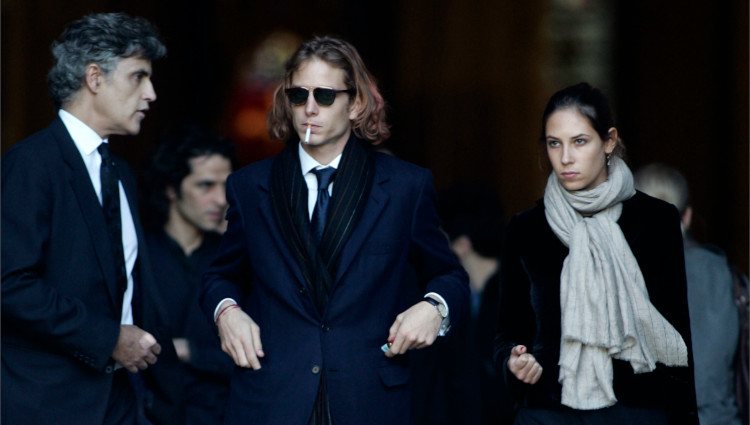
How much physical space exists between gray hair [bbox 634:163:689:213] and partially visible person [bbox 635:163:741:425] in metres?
0.26

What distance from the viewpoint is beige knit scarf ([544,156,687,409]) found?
5023 mm

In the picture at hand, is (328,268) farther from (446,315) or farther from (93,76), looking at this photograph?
(93,76)

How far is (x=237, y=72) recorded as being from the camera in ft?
36.2

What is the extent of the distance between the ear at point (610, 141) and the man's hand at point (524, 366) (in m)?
0.81

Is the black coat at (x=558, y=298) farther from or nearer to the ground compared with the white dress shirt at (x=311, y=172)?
nearer to the ground

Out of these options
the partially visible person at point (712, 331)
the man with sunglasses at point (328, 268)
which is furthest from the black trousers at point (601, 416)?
the partially visible person at point (712, 331)

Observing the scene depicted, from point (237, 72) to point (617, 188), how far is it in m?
6.29

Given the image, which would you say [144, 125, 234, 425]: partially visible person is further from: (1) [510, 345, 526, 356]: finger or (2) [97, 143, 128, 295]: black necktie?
(1) [510, 345, 526, 356]: finger

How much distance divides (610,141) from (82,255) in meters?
1.97

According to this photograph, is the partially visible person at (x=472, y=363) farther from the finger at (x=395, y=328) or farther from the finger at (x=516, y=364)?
the finger at (x=395, y=328)

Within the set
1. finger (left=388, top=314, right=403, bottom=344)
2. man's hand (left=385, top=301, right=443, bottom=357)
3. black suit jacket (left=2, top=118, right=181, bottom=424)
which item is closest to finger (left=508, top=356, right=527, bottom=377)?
man's hand (left=385, top=301, right=443, bottom=357)

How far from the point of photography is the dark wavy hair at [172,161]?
293 inches

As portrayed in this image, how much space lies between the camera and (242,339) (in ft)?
15.8

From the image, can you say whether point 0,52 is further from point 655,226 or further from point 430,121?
point 655,226
